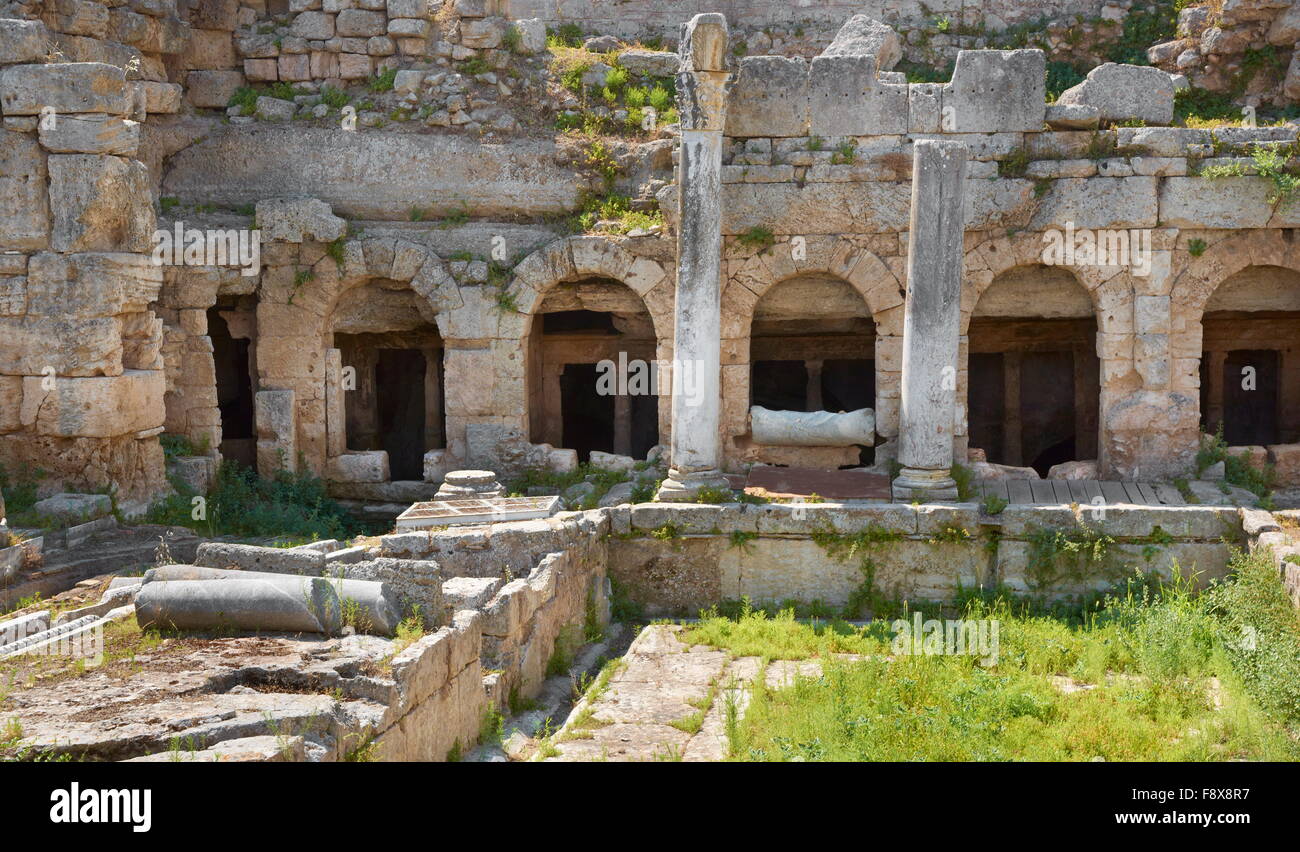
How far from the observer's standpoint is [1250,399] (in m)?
17.3

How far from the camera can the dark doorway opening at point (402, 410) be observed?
705 inches

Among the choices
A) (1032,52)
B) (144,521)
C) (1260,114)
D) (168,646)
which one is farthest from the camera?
(1260,114)

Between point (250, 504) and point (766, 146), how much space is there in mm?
6956

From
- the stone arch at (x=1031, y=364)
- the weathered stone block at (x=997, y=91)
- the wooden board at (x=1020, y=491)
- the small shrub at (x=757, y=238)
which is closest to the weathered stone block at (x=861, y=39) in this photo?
the weathered stone block at (x=997, y=91)

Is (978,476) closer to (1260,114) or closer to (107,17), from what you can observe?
(1260,114)

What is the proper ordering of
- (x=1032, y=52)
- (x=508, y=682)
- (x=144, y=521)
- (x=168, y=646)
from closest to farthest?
(x=168, y=646)
(x=508, y=682)
(x=144, y=521)
(x=1032, y=52)

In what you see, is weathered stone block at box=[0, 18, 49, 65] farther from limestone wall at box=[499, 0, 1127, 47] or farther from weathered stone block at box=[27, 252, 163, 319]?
limestone wall at box=[499, 0, 1127, 47]

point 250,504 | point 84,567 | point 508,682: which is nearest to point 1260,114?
point 508,682

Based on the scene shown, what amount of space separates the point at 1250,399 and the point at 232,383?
1378 centimetres

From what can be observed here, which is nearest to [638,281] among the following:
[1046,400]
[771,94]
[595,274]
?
[595,274]

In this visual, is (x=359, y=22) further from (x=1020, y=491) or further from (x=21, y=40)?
(x=1020, y=491)

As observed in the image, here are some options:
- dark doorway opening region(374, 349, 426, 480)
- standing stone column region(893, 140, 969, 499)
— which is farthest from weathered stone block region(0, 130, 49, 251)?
standing stone column region(893, 140, 969, 499)

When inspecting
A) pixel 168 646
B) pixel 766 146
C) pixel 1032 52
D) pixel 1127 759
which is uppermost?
pixel 1032 52

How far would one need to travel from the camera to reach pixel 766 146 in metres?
14.1
